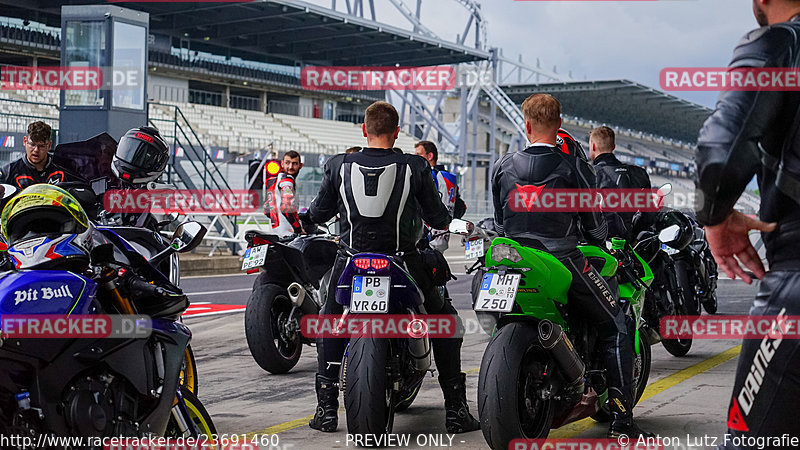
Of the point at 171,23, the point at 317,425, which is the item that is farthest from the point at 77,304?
the point at 171,23

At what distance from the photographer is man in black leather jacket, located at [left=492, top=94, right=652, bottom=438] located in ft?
16.3

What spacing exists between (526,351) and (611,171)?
2.83m

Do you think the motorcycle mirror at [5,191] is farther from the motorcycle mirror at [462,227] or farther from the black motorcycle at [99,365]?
the motorcycle mirror at [462,227]

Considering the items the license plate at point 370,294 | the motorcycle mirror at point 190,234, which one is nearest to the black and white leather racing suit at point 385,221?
the license plate at point 370,294

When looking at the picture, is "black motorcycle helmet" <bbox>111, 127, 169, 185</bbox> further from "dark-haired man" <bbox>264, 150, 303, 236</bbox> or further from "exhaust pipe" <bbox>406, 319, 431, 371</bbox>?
"dark-haired man" <bbox>264, 150, 303, 236</bbox>

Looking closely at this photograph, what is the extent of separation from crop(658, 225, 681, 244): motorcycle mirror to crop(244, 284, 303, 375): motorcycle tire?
2.79 metres

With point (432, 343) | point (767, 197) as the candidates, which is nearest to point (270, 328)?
point (432, 343)

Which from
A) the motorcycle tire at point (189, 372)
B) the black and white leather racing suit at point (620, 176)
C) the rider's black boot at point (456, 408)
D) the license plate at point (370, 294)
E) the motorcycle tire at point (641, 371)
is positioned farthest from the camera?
the black and white leather racing suit at point (620, 176)

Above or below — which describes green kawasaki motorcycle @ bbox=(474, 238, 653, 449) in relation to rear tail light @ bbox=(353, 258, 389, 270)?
below

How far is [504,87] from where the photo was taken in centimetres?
6581

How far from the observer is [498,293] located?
15.1ft

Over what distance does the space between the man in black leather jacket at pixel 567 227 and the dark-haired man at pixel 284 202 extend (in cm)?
321

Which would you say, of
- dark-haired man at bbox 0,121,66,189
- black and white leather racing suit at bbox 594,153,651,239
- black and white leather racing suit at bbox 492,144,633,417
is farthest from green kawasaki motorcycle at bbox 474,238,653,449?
dark-haired man at bbox 0,121,66,189

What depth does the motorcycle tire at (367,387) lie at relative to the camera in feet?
16.3
